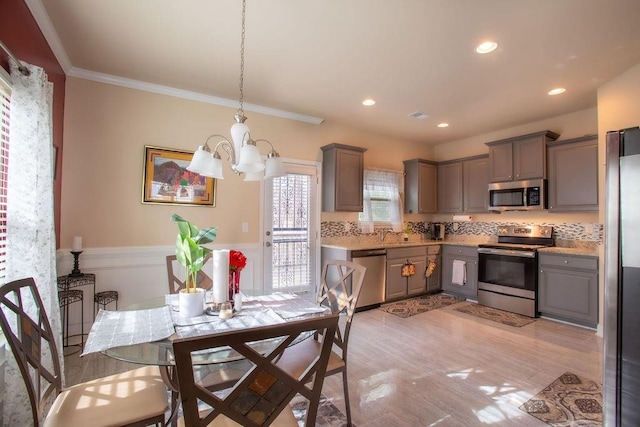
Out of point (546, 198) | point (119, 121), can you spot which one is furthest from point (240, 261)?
point (546, 198)

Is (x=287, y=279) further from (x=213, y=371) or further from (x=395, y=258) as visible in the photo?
(x=213, y=371)

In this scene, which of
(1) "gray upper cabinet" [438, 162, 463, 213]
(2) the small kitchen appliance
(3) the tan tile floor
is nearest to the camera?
(3) the tan tile floor

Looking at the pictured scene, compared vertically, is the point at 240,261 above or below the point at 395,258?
above

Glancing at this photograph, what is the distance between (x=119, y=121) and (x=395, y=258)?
388 centimetres

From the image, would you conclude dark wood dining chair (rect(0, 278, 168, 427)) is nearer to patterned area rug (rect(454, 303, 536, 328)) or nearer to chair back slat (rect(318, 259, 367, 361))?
chair back slat (rect(318, 259, 367, 361))

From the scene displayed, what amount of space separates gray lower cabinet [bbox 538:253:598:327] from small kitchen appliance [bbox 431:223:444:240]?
186 cm

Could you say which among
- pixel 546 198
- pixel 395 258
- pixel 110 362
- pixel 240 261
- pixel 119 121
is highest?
pixel 119 121

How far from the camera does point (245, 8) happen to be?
85.0 inches

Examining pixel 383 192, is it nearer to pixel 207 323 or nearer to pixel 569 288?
pixel 569 288

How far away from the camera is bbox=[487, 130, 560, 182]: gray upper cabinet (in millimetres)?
4188

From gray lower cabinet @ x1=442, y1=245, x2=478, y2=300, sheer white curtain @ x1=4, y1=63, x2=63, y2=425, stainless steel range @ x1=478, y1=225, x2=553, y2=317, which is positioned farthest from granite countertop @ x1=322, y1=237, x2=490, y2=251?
sheer white curtain @ x1=4, y1=63, x2=63, y2=425

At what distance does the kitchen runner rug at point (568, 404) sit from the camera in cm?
200

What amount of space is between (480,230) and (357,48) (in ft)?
12.8

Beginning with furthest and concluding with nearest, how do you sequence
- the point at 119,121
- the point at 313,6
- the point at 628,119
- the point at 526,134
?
the point at 526,134 < the point at 119,121 < the point at 628,119 < the point at 313,6
